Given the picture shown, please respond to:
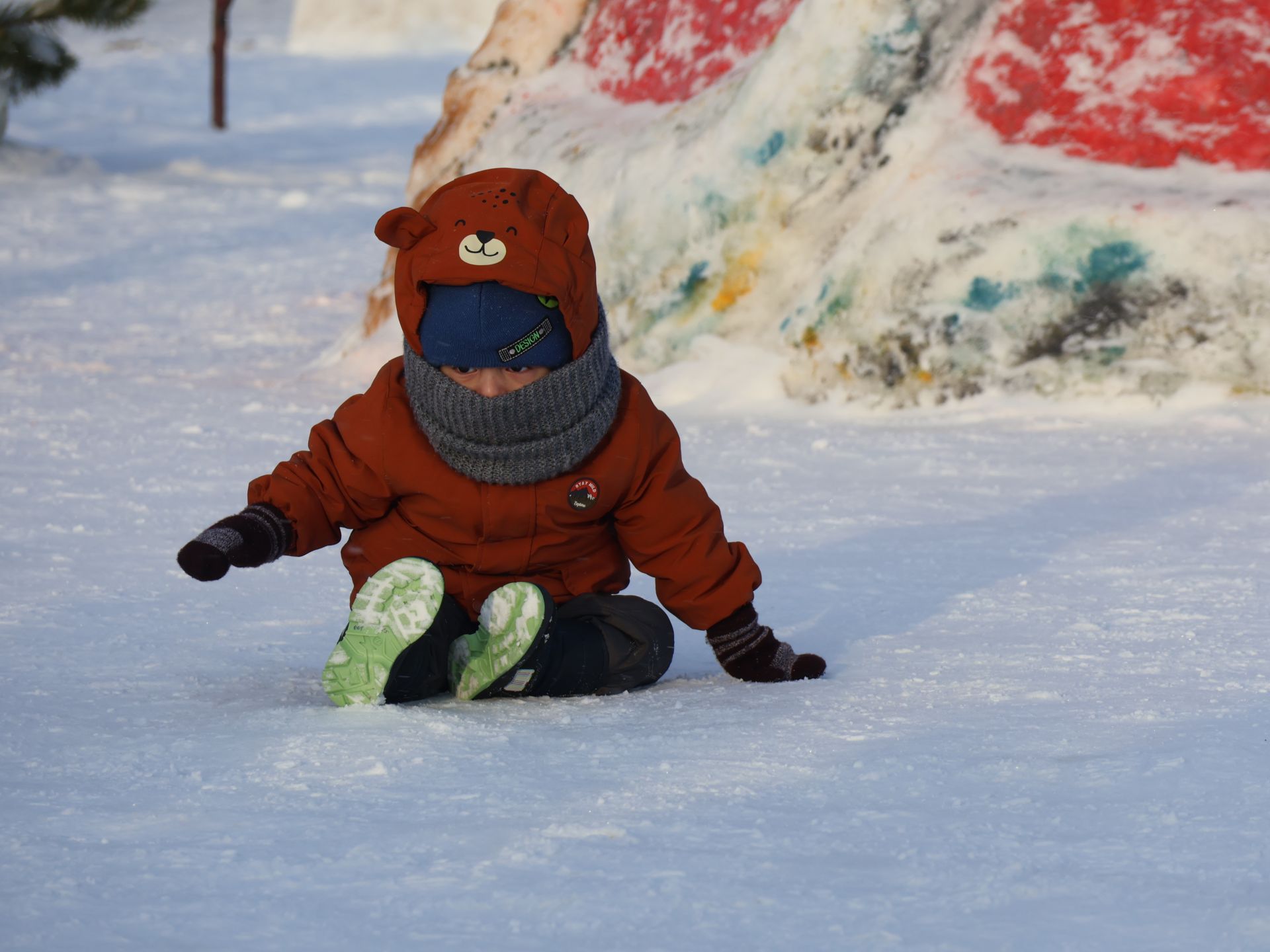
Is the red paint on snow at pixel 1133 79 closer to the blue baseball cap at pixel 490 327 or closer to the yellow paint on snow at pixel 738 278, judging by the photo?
the yellow paint on snow at pixel 738 278

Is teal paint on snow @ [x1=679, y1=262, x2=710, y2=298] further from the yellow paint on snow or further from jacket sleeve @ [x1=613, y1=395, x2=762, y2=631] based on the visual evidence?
jacket sleeve @ [x1=613, y1=395, x2=762, y2=631]

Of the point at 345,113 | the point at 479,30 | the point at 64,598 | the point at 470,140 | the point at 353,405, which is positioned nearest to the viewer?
the point at 353,405

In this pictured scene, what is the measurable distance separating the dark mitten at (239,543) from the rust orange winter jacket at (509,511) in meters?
→ 0.03

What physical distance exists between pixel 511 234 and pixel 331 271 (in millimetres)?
5851

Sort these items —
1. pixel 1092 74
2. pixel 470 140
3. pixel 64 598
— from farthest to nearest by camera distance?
pixel 470 140, pixel 1092 74, pixel 64 598

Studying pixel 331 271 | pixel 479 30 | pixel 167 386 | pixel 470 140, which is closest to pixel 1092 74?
pixel 470 140

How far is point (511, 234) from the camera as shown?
6.58 feet

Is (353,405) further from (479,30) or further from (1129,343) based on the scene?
(479,30)

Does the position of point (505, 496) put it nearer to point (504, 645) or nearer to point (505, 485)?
point (505, 485)

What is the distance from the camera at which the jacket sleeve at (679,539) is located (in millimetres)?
2113

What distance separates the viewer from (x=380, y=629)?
74.0 inches

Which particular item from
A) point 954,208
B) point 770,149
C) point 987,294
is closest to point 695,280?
point 770,149

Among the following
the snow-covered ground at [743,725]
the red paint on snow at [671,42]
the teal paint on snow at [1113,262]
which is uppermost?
the red paint on snow at [671,42]

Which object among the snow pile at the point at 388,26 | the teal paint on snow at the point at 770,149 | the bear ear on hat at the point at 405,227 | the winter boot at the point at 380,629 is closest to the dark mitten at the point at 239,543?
the winter boot at the point at 380,629
